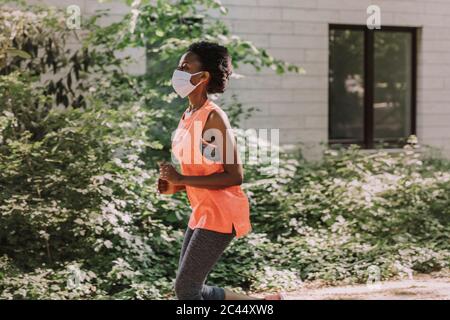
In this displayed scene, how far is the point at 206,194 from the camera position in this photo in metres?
4.50

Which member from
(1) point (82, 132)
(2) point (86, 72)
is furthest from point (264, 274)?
(2) point (86, 72)

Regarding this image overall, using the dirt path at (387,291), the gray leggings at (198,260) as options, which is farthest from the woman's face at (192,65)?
the dirt path at (387,291)

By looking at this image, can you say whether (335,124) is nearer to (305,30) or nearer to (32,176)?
(305,30)

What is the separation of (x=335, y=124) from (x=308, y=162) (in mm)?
1422

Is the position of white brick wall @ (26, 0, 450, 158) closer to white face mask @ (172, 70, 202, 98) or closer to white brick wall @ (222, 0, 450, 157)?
white brick wall @ (222, 0, 450, 157)

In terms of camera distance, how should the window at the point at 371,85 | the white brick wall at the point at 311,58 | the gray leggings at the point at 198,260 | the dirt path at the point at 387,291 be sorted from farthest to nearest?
the window at the point at 371,85 < the white brick wall at the point at 311,58 < the dirt path at the point at 387,291 < the gray leggings at the point at 198,260

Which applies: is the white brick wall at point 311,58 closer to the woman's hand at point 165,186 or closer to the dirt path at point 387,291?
the dirt path at point 387,291

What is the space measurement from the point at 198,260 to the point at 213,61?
1.20 meters

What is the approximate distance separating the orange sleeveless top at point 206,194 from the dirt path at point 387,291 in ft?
6.89

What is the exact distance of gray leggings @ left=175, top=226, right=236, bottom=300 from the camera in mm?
4391

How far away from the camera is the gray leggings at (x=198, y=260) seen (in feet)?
14.4

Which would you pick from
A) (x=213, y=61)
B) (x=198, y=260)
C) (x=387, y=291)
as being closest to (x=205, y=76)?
(x=213, y=61)

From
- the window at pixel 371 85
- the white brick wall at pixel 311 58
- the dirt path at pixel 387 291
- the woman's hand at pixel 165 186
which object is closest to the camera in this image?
the woman's hand at pixel 165 186

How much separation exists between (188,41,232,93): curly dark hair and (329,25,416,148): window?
270 inches
